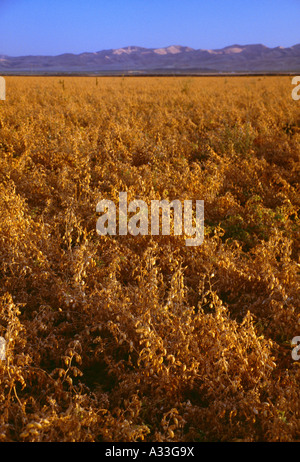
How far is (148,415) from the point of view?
270cm

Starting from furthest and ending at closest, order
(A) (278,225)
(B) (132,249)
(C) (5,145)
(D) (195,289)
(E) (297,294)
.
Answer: (C) (5,145) → (A) (278,225) → (B) (132,249) → (D) (195,289) → (E) (297,294)

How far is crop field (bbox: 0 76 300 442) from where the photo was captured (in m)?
2.60

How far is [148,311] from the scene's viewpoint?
313 cm

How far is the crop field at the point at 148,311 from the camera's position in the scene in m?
2.60

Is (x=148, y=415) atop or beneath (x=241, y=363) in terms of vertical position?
beneath

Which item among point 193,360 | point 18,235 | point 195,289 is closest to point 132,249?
point 195,289

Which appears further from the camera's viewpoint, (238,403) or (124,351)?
(124,351)

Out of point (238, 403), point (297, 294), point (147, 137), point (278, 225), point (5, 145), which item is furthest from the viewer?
point (147, 137)

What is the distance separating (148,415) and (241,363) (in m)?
0.82

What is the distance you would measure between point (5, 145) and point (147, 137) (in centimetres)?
305

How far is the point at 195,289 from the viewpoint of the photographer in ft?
13.4

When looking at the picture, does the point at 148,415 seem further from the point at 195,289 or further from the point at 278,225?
the point at 278,225

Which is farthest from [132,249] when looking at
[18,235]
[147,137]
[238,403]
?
[147,137]
